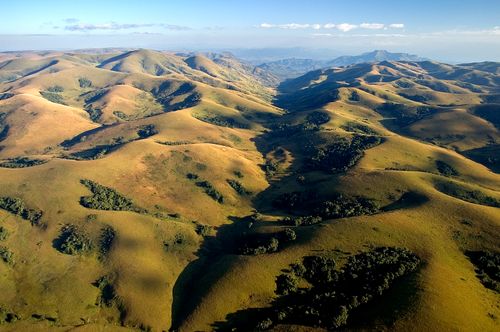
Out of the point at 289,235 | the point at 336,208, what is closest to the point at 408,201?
the point at 336,208

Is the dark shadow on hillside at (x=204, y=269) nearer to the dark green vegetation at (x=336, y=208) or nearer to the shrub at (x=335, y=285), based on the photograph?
the shrub at (x=335, y=285)

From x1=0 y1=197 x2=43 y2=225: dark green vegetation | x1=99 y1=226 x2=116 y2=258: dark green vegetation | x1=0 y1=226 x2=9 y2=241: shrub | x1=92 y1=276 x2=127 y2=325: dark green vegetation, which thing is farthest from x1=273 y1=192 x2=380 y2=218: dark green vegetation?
x1=0 y1=226 x2=9 y2=241: shrub

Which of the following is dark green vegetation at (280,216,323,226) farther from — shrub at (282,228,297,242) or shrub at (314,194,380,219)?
shrub at (282,228,297,242)

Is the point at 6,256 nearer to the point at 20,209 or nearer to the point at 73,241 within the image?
the point at 73,241

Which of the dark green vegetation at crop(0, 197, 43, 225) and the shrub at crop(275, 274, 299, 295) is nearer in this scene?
the shrub at crop(275, 274, 299, 295)

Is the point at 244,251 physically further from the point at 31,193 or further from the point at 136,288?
the point at 31,193

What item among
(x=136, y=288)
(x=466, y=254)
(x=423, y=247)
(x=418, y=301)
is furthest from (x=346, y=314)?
(x=136, y=288)

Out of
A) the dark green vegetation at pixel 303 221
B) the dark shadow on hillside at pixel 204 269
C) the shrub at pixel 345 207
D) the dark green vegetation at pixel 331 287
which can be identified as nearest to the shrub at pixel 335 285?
the dark green vegetation at pixel 331 287
